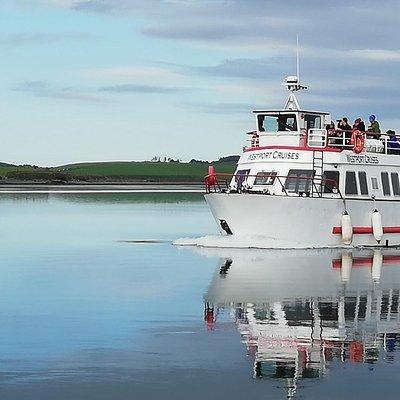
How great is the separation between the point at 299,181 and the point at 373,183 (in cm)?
332

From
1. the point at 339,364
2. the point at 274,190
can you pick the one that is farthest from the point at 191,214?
the point at 339,364

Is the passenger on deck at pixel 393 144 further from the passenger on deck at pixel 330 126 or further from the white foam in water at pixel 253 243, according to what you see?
the white foam in water at pixel 253 243

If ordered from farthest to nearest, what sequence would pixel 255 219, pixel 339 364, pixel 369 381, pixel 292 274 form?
pixel 255 219 < pixel 292 274 < pixel 339 364 < pixel 369 381

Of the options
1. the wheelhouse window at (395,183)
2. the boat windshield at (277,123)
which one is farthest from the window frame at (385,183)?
the boat windshield at (277,123)

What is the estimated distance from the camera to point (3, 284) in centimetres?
2678

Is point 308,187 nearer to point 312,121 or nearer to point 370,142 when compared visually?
point 312,121

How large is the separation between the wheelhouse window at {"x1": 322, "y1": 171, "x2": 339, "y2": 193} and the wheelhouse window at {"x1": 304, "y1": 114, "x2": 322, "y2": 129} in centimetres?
260

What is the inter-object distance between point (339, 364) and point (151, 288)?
10.3 meters

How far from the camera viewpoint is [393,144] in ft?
137

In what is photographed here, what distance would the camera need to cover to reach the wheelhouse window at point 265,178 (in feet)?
125

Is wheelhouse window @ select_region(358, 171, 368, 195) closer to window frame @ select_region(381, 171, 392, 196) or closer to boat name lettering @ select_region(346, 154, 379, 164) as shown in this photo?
boat name lettering @ select_region(346, 154, 379, 164)

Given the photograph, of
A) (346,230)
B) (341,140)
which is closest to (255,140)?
(341,140)

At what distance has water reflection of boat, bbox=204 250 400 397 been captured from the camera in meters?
16.7

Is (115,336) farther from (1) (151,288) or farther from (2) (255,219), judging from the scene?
(2) (255,219)
